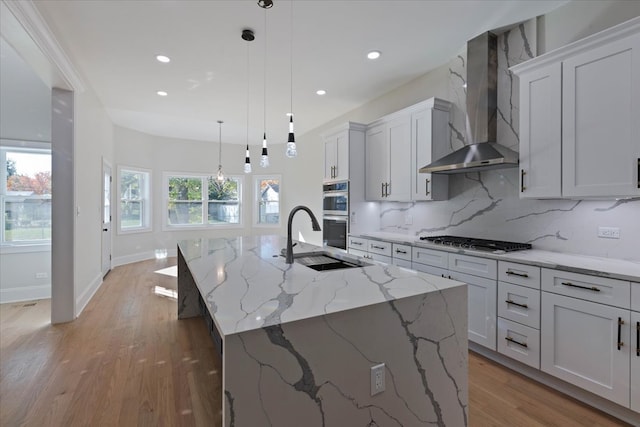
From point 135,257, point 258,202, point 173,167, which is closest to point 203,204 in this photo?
point 173,167

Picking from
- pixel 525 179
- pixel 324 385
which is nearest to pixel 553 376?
pixel 525 179

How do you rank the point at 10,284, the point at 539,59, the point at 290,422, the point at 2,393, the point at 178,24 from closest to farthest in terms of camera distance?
1. the point at 290,422
2. the point at 2,393
3. the point at 539,59
4. the point at 178,24
5. the point at 10,284

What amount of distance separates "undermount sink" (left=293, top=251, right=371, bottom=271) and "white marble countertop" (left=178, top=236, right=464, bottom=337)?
0.15 meters

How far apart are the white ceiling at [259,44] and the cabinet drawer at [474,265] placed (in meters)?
2.09

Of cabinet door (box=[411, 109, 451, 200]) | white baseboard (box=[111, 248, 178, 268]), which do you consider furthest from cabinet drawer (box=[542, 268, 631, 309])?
white baseboard (box=[111, 248, 178, 268])

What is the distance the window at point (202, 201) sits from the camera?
23.6 ft

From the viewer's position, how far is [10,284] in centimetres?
424

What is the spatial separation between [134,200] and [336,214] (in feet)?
15.8

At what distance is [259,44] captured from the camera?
118 inches

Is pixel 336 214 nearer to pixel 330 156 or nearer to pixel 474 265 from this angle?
pixel 330 156

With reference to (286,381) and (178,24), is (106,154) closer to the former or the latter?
(178,24)

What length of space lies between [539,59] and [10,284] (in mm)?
6702

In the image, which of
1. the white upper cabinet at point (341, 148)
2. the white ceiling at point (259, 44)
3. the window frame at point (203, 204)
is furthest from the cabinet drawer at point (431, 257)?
the window frame at point (203, 204)

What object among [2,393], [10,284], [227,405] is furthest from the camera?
[10,284]
